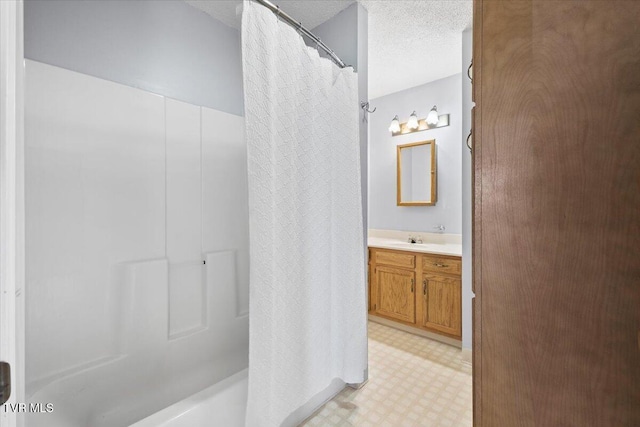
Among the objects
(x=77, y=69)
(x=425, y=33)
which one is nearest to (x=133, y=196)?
(x=77, y=69)

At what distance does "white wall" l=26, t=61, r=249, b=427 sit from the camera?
122 cm

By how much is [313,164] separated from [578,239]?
3.41 ft

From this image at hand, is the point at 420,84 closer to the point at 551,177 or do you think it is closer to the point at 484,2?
the point at 484,2

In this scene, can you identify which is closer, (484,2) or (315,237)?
(484,2)

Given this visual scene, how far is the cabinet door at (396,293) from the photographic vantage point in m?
2.63

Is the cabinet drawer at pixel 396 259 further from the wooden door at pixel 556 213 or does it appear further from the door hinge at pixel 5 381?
the door hinge at pixel 5 381

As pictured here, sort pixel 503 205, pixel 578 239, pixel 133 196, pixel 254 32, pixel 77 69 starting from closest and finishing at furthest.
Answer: pixel 578 239 < pixel 503 205 < pixel 254 32 < pixel 77 69 < pixel 133 196

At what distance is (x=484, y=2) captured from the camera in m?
0.80

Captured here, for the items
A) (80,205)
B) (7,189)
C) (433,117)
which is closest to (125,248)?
(80,205)

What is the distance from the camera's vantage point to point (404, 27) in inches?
84.0

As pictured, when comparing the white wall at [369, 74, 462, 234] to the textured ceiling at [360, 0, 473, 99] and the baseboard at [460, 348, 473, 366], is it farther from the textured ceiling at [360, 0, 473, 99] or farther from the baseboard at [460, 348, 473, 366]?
the baseboard at [460, 348, 473, 366]

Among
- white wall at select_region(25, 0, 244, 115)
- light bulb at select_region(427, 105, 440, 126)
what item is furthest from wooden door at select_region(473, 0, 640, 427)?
light bulb at select_region(427, 105, 440, 126)

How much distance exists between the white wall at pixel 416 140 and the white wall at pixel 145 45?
1.99 meters

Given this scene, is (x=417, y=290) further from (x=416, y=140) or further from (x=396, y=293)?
(x=416, y=140)
